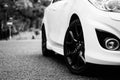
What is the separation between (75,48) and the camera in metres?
4.35

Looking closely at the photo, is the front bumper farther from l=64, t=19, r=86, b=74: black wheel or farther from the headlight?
l=64, t=19, r=86, b=74: black wheel

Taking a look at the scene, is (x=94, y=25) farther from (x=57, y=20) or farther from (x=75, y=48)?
(x=57, y=20)

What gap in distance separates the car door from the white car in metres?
0.07

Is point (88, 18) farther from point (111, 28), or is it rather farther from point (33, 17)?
point (33, 17)

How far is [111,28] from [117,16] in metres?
0.16

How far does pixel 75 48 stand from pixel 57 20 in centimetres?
116

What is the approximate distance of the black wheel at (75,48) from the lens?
418cm

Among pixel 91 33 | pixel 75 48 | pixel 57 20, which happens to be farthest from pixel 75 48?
pixel 57 20

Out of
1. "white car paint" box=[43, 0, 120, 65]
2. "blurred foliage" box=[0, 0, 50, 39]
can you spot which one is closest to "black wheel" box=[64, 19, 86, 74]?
"white car paint" box=[43, 0, 120, 65]

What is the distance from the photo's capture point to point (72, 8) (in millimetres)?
4492

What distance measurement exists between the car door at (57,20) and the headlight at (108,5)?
92 cm

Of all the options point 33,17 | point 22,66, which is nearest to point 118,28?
point 22,66

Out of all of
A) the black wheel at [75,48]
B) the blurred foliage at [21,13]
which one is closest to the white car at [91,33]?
the black wheel at [75,48]

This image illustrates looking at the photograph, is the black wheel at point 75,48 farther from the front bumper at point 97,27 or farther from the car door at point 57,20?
the car door at point 57,20
